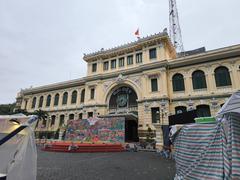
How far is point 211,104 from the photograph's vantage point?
55.6ft

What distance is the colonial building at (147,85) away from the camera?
1730 cm

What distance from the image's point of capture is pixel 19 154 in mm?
2795

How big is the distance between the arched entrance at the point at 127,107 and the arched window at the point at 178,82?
564 centimetres

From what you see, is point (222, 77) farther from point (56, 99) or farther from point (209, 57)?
point (56, 99)

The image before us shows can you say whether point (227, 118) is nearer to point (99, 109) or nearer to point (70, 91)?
point (99, 109)

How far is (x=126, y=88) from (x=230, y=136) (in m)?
19.8

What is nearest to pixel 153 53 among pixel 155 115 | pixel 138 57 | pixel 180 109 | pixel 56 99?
pixel 138 57

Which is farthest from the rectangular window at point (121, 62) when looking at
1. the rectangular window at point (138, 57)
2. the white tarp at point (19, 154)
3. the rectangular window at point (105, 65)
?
the white tarp at point (19, 154)

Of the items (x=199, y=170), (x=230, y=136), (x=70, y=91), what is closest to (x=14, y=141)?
(x=199, y=170)

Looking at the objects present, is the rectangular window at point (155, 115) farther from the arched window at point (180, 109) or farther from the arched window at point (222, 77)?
the arched window at point (222, 77)

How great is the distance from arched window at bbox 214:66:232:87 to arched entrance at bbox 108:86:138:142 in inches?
410

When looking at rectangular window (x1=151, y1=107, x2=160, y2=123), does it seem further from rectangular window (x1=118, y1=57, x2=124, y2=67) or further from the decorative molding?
rectangular window (x1=118, y1=57, x2=124, y2=67)

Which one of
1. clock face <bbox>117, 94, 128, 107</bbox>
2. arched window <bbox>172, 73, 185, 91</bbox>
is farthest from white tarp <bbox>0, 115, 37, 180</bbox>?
clock face <bbox>117, 94, 128, 107</bbox>

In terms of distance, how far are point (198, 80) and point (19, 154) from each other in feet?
64.6
